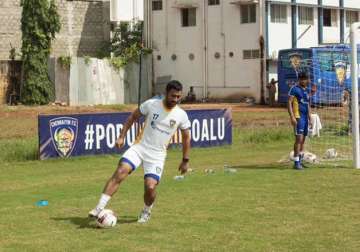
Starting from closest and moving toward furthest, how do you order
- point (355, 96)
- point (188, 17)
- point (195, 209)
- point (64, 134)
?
1. point (195, 209)
2. point (355, 96)
3. point (64, 134)
4. point (188, 17)

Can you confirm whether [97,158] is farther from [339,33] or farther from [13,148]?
[339,33]

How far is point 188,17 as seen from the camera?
5581 centimetres

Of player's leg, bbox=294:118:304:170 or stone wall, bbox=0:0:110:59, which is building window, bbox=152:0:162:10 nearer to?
stone wall, bbox=0:0:110:59

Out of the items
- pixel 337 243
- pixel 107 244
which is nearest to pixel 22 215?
pixel 107 244

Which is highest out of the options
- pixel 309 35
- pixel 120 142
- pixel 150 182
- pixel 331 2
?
pixel 331 2

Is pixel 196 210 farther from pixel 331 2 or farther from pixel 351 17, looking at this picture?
pixel 351 17

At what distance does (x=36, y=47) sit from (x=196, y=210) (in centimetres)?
3997

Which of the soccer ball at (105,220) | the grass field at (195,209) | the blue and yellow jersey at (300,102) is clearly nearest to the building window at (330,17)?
the grass field at (195,209)

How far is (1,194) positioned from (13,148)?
22.1 ft

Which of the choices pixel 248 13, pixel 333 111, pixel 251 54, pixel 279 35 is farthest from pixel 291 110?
pixel 248 13

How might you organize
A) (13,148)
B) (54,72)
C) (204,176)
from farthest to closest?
1. (54,72)
2. (13,148)
3. (204,176)

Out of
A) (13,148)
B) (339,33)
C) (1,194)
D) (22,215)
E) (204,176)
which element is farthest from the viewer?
(339,33)

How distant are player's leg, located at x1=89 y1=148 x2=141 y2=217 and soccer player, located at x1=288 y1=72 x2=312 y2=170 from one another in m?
7.10

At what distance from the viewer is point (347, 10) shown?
59.0 metres
